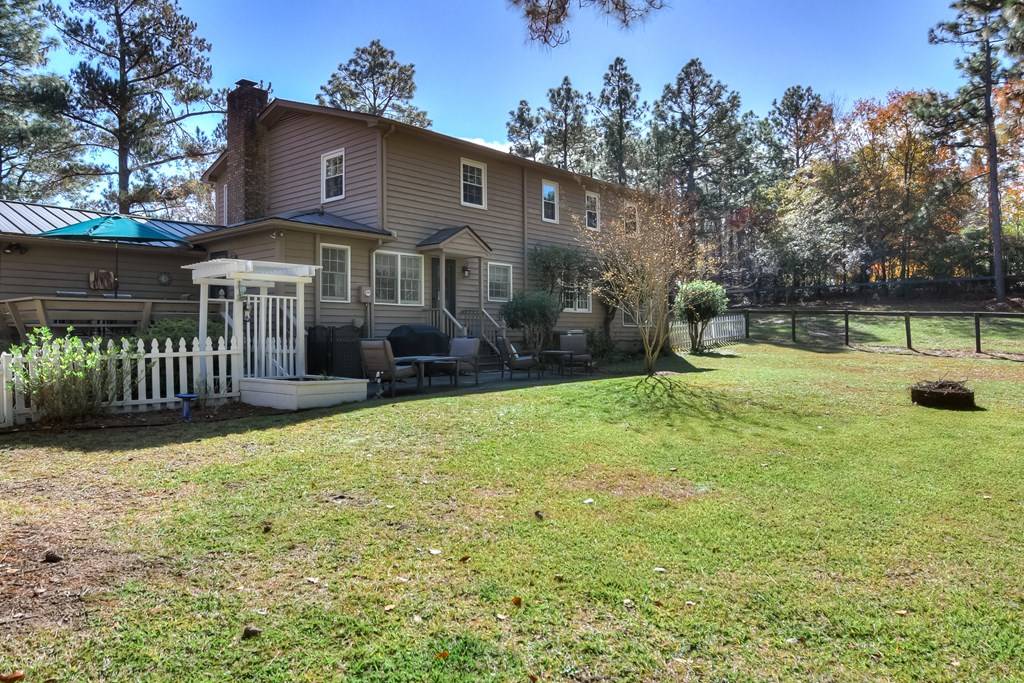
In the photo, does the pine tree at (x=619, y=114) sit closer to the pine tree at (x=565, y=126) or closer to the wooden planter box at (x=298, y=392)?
the pine tree at (x=565, y=126)

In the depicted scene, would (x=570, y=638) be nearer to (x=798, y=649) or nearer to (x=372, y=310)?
(x=798, y=649)

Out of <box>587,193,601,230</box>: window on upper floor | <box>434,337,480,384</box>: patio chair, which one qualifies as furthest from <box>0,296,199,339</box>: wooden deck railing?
<box>587,193,601,230</box>: window on upper floor

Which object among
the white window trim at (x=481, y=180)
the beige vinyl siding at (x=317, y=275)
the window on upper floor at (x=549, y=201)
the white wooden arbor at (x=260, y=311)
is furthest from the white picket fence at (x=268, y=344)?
the window on upper floor at (x=549, y=201)

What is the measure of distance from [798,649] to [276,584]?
2.30 m

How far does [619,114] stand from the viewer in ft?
108

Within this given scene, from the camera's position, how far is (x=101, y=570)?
288 cm

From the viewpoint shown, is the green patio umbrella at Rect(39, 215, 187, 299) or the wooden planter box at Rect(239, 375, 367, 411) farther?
the green patio umbrella at Rect(39, 215, 187, 299)

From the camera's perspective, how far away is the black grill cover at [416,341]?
12000mm

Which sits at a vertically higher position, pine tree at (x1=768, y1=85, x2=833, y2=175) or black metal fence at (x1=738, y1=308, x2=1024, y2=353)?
pine tree at (x1=768, y1=85, x2=833, y2=175)

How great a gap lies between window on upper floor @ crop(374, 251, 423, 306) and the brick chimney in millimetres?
4283

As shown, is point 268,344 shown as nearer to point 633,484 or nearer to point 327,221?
point 327,221

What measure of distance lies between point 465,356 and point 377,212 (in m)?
4.49

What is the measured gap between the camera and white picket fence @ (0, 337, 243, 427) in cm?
614

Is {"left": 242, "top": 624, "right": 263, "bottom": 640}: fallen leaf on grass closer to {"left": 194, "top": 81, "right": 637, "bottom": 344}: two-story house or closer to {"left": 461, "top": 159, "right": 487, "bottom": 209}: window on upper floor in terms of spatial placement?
{"left": 194, "top": 81, "right": 637, "bottom": 344}: two-story house
